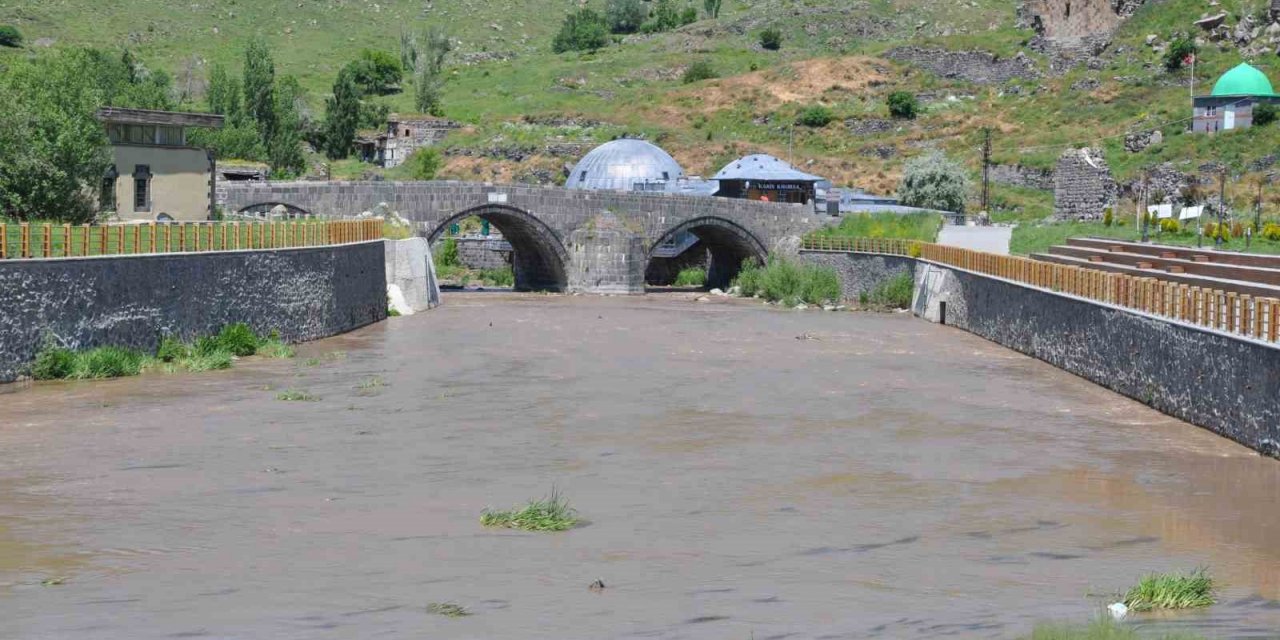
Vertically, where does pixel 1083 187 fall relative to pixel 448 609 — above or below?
above

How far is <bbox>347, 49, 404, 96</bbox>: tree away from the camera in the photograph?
134000 mm

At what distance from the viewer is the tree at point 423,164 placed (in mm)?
101562

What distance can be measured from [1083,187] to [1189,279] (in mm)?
41252

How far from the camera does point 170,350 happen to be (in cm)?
3541

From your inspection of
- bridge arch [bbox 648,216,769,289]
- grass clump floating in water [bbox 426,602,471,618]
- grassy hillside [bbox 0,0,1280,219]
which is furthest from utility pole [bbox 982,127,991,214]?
grass clump floating in water [bbox 426,602,471,618]

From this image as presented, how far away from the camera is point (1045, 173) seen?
90188mm

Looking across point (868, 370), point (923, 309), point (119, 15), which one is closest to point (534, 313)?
point (923, 309)

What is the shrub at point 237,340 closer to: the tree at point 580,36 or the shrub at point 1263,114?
the shrub at point 1263,114

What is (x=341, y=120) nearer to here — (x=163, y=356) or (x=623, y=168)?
(x=623, y=168)

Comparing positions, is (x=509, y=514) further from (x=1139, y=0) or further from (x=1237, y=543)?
(x=1139, y=0)

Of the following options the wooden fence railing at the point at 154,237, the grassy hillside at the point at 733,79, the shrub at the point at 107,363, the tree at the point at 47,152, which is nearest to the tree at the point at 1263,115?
the grassy hillside at the point at 733,79

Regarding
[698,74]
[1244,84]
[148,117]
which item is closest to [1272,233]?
[148,117]

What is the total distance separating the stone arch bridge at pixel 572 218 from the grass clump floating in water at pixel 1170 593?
5470 cm

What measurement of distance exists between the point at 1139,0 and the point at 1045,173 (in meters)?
31.9
